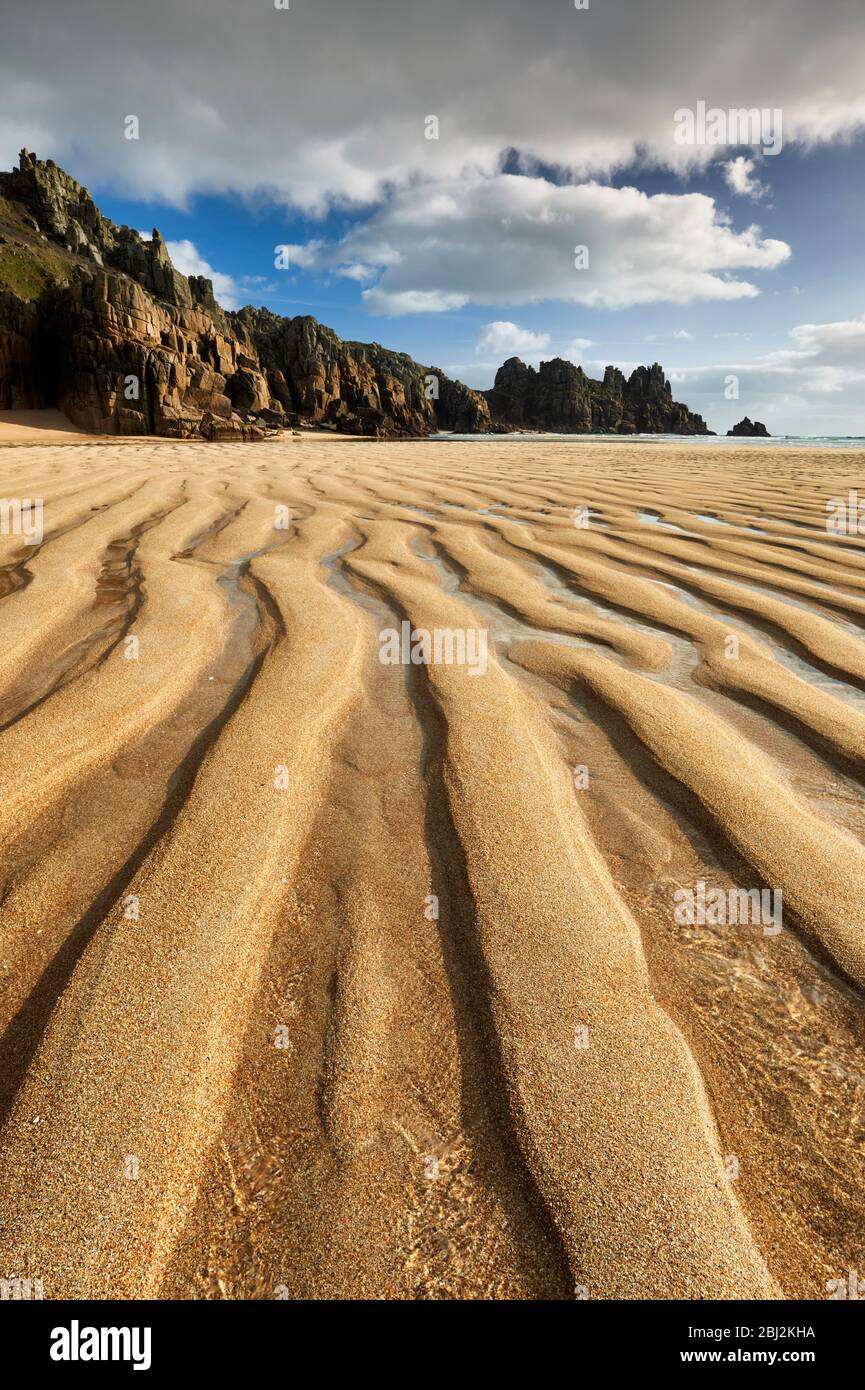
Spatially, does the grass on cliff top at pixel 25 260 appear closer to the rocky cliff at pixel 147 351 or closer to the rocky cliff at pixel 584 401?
the rocky cliff at pixel 147 351

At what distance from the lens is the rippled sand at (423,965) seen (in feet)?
3.12

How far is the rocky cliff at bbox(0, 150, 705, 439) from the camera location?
29109mm

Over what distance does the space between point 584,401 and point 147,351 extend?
80451 millimetres

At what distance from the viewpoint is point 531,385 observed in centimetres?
10250

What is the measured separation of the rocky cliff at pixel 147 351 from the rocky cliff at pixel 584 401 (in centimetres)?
1821

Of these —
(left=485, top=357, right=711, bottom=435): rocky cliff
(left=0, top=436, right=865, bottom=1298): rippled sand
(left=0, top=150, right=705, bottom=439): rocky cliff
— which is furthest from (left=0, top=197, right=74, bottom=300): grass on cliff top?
(left=485, top=357, right=711, bottom=435): rocky cliff

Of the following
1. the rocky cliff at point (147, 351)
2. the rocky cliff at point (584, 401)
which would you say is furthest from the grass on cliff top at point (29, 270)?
the rocky cliff at point (584, 401)

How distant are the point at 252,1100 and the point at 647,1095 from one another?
699 millimetres

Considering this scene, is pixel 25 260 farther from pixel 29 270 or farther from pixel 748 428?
pixel 748 428

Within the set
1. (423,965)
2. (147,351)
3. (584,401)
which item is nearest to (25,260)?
(147,351)

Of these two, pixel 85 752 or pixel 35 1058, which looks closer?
pixel 35 1058

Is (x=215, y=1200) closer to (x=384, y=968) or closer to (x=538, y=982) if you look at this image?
(x=384, y=968)
